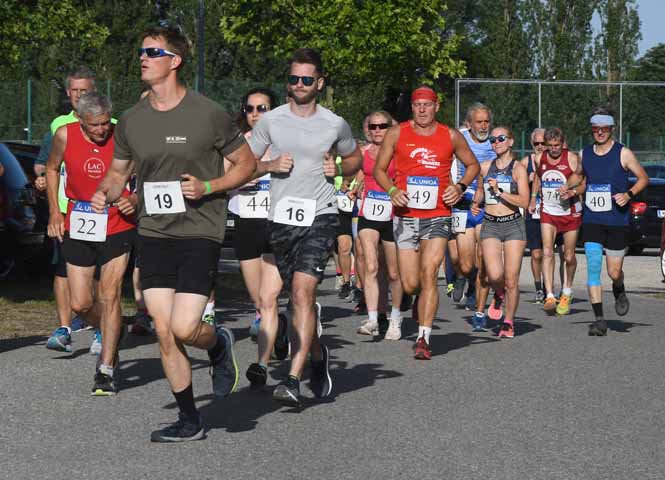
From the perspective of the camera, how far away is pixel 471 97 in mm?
63500

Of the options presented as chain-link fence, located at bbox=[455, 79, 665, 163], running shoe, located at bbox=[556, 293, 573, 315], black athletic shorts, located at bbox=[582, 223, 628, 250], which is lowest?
running shoe, located at bbox=[556, 293, 573, 315]

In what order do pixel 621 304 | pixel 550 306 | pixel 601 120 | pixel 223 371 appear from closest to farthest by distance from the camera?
pixel 223 371, pixel 601 120, pixel 621 304, pixel 550 306

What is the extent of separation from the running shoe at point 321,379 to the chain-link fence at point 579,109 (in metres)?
27.6

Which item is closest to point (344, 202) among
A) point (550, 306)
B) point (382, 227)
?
point (550, 306)

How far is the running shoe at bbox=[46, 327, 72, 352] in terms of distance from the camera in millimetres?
10633

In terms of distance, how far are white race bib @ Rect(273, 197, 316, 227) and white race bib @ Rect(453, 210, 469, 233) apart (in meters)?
5.53

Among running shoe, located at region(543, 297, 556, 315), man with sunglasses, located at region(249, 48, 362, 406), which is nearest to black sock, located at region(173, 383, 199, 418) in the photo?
man with sunglasses, located at region(249, 48, 362, 406)

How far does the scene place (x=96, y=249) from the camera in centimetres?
937

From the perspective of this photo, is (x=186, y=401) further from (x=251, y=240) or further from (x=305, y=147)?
(x=251, y=240)

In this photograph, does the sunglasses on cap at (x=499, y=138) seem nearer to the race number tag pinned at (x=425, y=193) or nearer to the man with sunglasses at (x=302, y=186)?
the race number tag pinned at (x=425, y=193)

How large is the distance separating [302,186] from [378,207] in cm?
464

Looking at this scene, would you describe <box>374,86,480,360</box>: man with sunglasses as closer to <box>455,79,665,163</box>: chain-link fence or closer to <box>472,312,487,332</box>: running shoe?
<box>472,312,487,332</box>: running shoe

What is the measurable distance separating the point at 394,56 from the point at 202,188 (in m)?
26.1

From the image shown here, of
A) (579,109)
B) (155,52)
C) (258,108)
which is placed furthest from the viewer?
(579,109)
